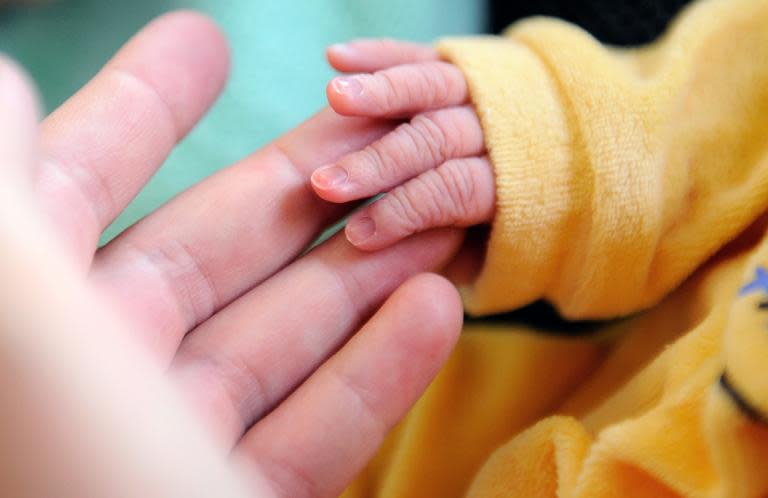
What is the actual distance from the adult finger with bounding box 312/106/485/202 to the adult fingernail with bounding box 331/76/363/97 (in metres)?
0.03

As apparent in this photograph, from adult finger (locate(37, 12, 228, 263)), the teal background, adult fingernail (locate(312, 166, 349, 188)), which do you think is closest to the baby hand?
adult fingernail (locate(312, 166, 349, 188))

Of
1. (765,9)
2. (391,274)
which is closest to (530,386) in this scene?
(391,274)

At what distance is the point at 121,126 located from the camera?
49 centimetres

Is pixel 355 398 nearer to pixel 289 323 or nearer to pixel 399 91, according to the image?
pixel 289 323

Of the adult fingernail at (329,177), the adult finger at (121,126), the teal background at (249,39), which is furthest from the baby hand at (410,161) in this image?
the teal background at (249,39)

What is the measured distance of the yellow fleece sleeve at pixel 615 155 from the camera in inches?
19.8

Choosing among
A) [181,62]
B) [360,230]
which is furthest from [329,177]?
[181,62]

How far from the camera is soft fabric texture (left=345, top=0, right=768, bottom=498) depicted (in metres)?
0.49

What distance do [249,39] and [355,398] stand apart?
404 millimetres

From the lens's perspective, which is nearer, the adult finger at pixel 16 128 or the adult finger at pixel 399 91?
the adult finger at pixel 16 128

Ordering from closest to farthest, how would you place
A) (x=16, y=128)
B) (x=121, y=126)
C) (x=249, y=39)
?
(x=16, y=128), (x=121, y=126), (x=249, y=39)

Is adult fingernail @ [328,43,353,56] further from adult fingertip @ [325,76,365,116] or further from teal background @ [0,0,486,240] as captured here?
teal background @ [0,0,486,240]

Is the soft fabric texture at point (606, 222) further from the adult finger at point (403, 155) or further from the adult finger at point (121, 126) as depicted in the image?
the adult finger at point (121, 126)

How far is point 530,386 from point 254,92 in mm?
360
